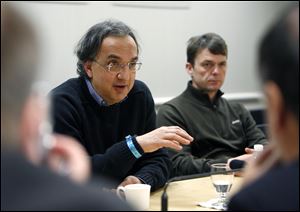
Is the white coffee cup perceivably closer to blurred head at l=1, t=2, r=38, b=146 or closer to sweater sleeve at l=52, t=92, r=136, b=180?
sweater sleeve at l=52, t=92, r=136, b=180

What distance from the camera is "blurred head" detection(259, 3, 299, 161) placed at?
967mm

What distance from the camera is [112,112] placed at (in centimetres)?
251

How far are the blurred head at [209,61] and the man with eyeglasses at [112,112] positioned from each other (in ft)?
2.78

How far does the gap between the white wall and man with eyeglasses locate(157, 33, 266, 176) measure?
0.39 metres

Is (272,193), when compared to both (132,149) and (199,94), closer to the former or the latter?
(132,149)

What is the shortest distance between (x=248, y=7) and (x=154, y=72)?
116 cm

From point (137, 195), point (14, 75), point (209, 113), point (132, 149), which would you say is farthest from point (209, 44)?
point (14, 75)

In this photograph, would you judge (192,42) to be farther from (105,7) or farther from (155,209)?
(155,209)

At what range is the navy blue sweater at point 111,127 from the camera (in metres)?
2.27

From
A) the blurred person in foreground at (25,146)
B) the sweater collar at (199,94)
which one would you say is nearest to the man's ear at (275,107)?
the blurred person in foreground at (25,146)

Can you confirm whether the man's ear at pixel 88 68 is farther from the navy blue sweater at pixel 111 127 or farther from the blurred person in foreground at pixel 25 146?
the blurred person in foreground at pixel 25 146

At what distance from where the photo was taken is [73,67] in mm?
3535

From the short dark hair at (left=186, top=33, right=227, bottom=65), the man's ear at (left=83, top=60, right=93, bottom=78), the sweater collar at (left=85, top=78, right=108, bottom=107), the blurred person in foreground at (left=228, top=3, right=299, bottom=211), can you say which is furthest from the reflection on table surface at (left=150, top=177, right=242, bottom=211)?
the short dark hair at (left=186, top=33, right=227, bottom=65)

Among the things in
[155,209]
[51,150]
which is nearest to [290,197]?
[51,150]
